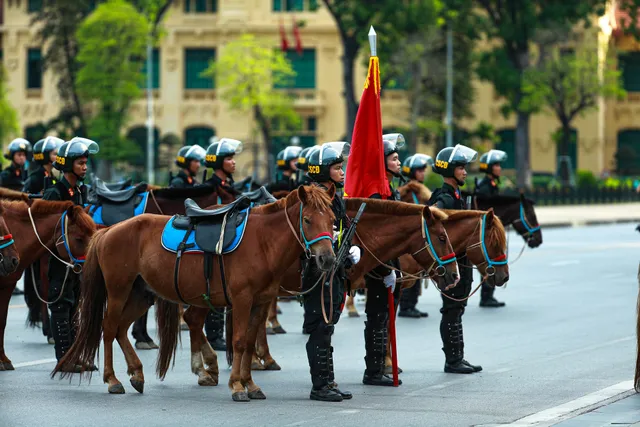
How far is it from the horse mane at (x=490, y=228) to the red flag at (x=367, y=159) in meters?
0.71

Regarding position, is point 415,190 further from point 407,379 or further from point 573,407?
point 573,407

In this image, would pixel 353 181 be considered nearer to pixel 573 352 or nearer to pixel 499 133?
pixel 573 352

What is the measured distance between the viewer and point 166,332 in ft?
39.7

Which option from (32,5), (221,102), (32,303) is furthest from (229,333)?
(32,5)

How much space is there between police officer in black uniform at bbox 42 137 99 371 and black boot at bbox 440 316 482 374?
3.59 metres

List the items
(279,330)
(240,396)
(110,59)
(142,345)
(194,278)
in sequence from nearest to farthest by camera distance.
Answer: (240,396), (194,278), (142,345), (279,330), (110,59)

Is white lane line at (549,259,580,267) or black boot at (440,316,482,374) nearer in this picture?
black boot at (440,316,482,374)

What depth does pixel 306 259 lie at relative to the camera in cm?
1144

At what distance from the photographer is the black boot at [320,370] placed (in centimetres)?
1121

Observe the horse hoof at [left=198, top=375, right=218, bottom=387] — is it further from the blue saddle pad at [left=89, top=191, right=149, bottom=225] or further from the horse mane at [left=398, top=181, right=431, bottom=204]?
the horse mane at [left=398, top=181, right=431, bottom=204]

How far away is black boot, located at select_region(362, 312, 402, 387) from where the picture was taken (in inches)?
483

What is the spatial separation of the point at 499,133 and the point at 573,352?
184 ft

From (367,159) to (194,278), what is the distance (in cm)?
243

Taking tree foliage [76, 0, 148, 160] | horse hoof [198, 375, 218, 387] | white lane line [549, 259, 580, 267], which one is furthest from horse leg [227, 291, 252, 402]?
tree foliage [76, 0, 148, 160]
